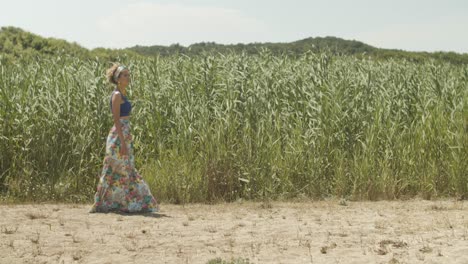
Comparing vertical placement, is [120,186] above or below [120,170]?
below

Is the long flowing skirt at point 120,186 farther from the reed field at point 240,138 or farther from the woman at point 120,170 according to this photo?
the reed field at point 240,138

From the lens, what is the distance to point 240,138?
409 inches

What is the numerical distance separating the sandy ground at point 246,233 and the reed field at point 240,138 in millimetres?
479

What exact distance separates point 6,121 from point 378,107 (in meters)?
6.26

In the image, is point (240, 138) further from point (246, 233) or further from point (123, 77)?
point (246, 233)

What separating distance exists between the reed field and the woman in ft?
3.79

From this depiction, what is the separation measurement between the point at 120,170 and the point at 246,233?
2156 mm

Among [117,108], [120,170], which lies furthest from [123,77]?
[120,170]

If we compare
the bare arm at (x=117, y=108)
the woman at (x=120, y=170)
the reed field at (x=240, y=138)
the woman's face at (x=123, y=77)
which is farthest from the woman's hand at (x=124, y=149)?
the reed field at (x=240, y=138)

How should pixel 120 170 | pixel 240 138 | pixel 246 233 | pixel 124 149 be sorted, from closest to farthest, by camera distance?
1. pixel 246 233
2. pixel 124 149
3. pixel 120 170
4. pixel 240 138

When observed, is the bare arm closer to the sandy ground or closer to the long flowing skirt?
the long flowing skirt

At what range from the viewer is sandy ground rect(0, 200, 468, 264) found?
6.18 meters

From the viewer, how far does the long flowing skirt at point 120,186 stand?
8508 millimetres

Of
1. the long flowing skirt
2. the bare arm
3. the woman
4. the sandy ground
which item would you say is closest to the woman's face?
the woman
